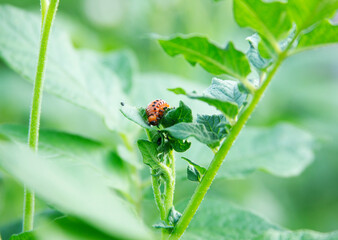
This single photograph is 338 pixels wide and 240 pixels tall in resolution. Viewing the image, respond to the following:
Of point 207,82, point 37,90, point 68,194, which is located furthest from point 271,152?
point 207,82

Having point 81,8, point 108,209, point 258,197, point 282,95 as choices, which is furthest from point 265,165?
point 81,8

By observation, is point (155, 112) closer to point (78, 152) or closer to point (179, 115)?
point (179, 115)

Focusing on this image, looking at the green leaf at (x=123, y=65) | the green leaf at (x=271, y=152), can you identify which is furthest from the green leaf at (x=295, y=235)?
the green leaf at (x=123, y=65)

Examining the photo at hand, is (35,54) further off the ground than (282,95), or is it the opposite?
(35,54)

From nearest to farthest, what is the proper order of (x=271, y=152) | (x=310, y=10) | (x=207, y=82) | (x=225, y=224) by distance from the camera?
1. (x=310, y=10)
2. (x=225, y=224)
3. (x=271, y=152)
4. (x=207, y=82)

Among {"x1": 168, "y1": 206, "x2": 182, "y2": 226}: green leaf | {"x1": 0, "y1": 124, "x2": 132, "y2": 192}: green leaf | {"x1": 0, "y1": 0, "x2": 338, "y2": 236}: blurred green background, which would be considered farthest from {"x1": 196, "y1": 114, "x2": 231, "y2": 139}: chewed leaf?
{"x1": 0, "y1": 0, "x2": 338, "y2": 236}: blurred green background

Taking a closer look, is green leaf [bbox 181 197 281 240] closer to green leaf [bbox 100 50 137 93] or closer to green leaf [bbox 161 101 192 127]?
green leaf [bbox 161 101 192 127]

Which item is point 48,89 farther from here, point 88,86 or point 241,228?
point 241,228
